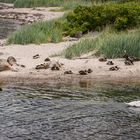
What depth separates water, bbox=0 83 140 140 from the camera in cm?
1173

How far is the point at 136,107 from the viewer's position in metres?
14.0

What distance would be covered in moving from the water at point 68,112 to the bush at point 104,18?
985cm

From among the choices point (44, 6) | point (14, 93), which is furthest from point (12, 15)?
point (14, 93)

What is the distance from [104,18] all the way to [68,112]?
15.0m

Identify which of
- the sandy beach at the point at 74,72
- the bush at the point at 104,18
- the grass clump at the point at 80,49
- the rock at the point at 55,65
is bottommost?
the sandy beach at the point at 74,72

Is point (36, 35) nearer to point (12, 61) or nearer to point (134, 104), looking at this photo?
point (12, 61)

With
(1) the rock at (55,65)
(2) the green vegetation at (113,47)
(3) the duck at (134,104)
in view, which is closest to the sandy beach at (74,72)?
(1) the rock at (55,65)

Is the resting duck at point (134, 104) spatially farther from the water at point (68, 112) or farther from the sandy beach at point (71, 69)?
the sandy beach at point (71, 69)

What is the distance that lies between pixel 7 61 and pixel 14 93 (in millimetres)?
4442

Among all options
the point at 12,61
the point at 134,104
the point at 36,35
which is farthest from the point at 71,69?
the point at 36,35

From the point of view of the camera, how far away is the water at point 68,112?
11.7 meters

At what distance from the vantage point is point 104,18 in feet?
91.9

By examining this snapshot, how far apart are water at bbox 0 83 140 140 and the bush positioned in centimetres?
985

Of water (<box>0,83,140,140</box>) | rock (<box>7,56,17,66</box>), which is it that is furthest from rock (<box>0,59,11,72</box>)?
water (<box>0,83,140,140</box>)
